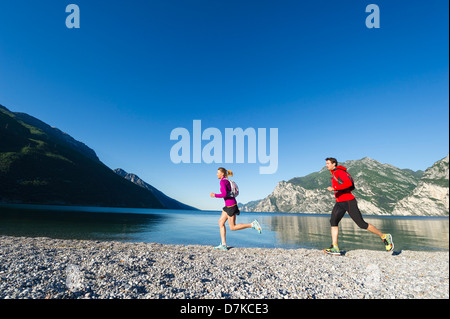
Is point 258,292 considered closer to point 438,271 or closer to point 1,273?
point 1,273

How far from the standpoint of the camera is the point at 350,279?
21.0ft

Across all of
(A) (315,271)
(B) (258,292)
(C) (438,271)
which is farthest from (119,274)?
(C) (438,271)

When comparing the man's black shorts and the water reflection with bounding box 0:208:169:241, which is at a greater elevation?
the man's black shorts

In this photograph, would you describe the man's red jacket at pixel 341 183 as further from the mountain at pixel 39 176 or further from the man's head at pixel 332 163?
the mountain at pixel 39 176

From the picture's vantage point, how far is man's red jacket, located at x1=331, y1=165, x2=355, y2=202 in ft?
30.2

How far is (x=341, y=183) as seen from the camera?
943 cm

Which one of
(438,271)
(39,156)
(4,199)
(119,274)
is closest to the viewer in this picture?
(119,274)

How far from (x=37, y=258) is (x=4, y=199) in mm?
176048

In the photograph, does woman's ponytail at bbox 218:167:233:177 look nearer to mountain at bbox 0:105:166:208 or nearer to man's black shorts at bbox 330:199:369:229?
man's black shorts at bbox 330:199:369:229

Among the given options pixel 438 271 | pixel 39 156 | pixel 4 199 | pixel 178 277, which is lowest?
pixel 4 199

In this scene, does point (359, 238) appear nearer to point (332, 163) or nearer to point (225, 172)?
point (332, 163)

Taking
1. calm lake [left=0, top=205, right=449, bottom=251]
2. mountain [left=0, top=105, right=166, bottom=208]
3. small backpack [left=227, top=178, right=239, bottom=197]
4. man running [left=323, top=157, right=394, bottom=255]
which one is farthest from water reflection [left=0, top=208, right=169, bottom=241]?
mountain [left=0, top=105, right=166, bottom=208]

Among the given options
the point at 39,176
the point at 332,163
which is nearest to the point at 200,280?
the point at 332,163
